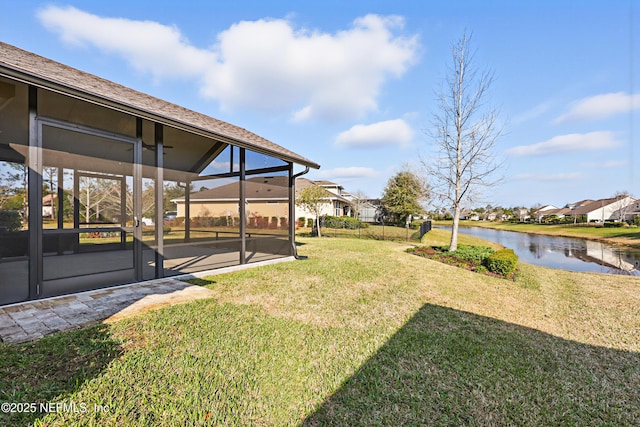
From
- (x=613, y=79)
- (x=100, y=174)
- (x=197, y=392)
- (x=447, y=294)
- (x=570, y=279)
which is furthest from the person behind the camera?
(x=613, y=79)

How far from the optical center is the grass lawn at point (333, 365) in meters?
1.95

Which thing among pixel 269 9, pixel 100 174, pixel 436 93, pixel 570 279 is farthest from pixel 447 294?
pixel 269 9

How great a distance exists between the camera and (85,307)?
3.45 m

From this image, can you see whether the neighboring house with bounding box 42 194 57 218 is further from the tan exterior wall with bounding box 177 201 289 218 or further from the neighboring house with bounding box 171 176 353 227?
the tan exterior wall with bounding box 177 201 289 218

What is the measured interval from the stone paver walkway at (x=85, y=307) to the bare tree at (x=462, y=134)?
9.08 meters

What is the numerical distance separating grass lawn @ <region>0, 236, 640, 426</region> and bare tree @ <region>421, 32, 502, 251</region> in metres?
6.07

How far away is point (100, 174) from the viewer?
713cm

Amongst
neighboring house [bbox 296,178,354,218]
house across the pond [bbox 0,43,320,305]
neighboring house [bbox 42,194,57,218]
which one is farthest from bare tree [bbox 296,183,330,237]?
neighboring house [bbox 42,194,57,218]

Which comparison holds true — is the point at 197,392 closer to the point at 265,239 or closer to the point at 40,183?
the point at 40,183

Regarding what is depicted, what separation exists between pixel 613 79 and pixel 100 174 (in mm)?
15648

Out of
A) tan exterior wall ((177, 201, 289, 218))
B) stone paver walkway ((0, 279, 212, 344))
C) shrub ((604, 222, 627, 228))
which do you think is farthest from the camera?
shrub ((604, 222, 627, 228))

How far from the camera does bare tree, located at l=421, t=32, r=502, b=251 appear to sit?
973cm

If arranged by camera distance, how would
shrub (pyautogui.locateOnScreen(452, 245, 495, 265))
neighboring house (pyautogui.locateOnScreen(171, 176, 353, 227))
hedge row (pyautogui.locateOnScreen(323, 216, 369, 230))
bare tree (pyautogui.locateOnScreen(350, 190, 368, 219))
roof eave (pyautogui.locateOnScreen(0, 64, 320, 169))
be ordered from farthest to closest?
bare tree (pyautogui.locateOnScreen(350, 190, 368, 219)) → hedge row (pyautogui.locateOnScreen(323, 216, 369, 230)) → shrub (pyautogui.locateOnScreen(452, 245, 495, 265)) → neighboring house (pyautogui.locateOnScreen(171, 176, 353, 227)) → roof eave (pyautogui.locateOnScreen(0, 64, 320, 169))

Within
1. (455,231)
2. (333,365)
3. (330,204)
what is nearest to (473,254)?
(455,231)
